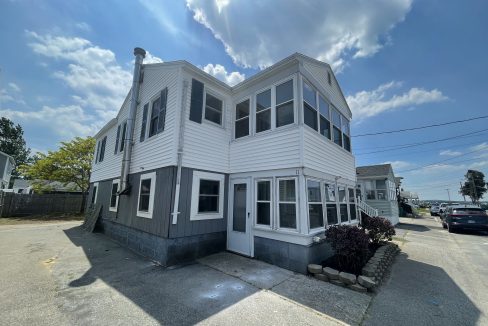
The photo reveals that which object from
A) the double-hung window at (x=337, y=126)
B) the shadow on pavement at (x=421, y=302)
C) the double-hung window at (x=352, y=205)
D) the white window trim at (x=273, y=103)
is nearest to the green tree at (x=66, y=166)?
the white window trim at (x=273, y=103)

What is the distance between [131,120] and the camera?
8.72 meters

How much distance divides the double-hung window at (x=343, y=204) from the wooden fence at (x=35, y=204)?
74.9ft

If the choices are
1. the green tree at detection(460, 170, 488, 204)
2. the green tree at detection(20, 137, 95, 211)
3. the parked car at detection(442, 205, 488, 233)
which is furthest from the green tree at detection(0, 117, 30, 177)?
the green tree at detection(460, 170, 488, 204)

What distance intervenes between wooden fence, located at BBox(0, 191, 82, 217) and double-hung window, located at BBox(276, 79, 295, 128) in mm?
21907

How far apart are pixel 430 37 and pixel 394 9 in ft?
7.62

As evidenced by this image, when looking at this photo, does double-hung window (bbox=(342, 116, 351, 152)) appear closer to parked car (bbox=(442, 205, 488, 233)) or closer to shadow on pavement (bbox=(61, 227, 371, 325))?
shadow on pavement (bbox=(61, 227, 371, 325))

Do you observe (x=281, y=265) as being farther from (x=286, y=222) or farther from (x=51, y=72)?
(x=51, y=72)

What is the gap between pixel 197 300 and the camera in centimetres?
390

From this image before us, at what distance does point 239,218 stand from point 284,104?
413cm

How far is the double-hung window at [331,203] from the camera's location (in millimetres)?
6969

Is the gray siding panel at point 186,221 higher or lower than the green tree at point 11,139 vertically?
lower

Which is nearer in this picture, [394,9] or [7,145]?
[394,9]

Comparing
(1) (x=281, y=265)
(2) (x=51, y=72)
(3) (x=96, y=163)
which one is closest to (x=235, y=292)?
(1) (x=281, y=265)

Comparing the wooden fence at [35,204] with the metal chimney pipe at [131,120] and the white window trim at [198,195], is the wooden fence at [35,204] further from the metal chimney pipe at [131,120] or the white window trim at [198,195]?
the white window trim at [198,195]
